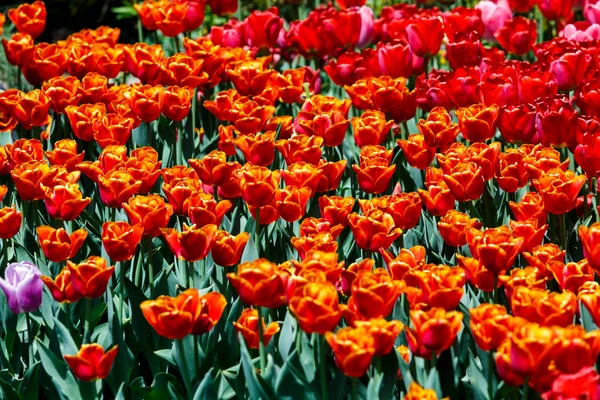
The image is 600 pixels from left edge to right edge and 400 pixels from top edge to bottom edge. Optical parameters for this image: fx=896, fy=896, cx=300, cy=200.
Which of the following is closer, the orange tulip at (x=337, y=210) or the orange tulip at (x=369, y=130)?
the orange tulip at (x=337, y=210)

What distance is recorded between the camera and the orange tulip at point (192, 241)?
2.16 metres

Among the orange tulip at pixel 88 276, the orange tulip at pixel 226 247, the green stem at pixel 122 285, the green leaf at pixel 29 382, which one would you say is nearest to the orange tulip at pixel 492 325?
the orange tulip at pixel 226 247

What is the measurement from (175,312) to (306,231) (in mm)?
551

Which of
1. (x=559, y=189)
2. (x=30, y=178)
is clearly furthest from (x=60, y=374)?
(x=559, y=189)

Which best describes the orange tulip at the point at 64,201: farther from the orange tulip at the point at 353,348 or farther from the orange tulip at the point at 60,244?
the orange tulip at the point at 353,348

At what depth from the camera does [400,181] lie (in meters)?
3.20

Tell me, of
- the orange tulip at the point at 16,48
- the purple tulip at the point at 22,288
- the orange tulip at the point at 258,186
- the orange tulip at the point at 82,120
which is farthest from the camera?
the orange tulip at the point at 16,48

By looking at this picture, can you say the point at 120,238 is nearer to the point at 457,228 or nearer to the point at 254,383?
the point at 254,383

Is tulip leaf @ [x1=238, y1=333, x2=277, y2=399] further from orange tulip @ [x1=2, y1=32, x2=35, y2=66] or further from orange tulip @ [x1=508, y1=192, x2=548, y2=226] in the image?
orange tulip @ [x1=2, y1=32, x2=35, y2=66]

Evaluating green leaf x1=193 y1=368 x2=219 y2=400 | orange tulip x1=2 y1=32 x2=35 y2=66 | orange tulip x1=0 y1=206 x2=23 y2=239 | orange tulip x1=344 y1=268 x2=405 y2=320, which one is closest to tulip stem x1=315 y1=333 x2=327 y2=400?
orange tulip x1=344 y1=268 x2=405 y2=320

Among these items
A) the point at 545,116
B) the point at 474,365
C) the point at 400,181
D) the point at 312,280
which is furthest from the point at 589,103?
the point at 312,280

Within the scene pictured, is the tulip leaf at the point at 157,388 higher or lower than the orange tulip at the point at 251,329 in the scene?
lower

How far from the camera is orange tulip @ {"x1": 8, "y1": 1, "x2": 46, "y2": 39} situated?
4094 mm

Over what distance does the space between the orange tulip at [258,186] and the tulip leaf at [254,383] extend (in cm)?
54
